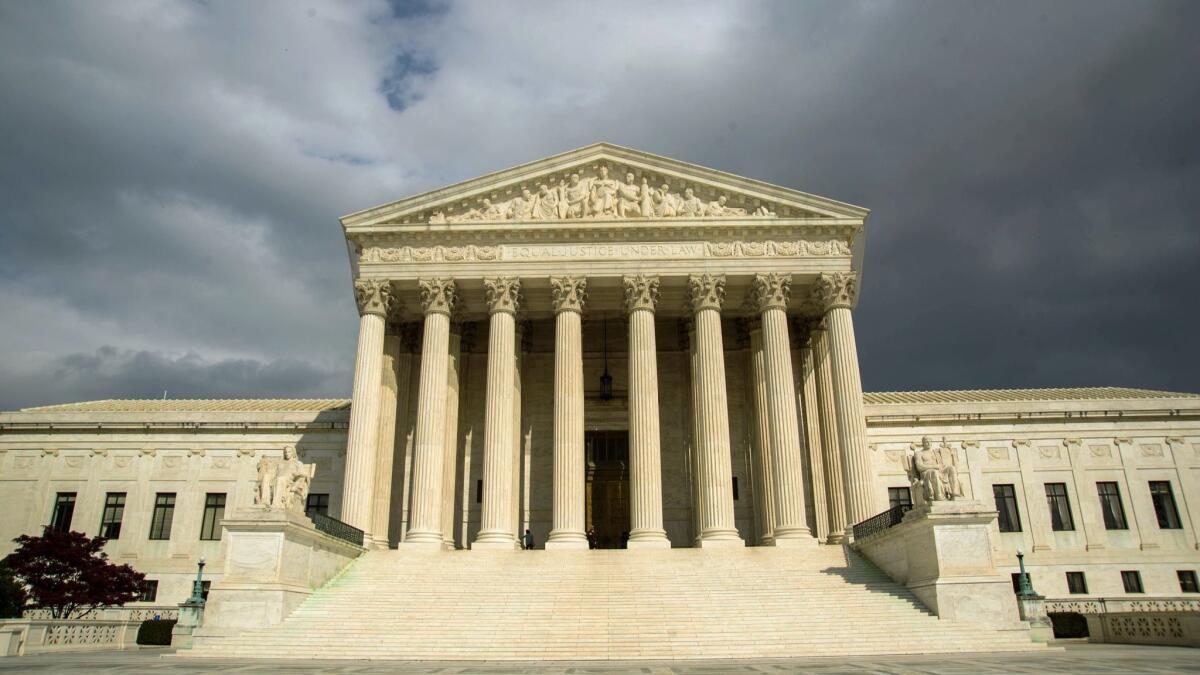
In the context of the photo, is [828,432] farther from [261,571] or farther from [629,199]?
[261,571]

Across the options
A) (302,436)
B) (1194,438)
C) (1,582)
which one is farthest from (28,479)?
(1194,438)

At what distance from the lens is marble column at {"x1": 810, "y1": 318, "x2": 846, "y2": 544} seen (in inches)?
1308

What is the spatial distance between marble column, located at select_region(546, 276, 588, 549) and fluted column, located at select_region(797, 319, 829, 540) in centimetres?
1090

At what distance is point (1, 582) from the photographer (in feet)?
82.8

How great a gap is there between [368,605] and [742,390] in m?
21.3

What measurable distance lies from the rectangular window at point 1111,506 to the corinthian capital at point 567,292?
84.2ft

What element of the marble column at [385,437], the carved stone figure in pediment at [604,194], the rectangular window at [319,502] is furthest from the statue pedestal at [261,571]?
the carved stone figure in pediment at [604,194]

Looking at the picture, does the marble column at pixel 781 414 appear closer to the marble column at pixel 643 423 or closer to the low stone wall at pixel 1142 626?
the marble column at pixel 643 423

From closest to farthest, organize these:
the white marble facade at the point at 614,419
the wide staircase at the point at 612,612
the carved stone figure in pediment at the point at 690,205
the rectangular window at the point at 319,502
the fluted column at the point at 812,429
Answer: the wide staircase at the point at 612,612 < the white marble facade at the point at 614,419 < the carved stone figure in pediment at the point at 690,205 < the fluted column at the point at 812,429 < the rectangular window at the point at 319,502

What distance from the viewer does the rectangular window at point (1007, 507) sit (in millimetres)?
36438

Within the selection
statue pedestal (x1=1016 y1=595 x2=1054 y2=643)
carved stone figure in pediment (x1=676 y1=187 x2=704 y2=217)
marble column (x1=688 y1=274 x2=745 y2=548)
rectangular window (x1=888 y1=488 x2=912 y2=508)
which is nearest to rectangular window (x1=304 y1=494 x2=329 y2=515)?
marble column (x1=688 y1=274 x2=745 y2=548)

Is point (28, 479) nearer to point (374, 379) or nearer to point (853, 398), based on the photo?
point (374, 379)

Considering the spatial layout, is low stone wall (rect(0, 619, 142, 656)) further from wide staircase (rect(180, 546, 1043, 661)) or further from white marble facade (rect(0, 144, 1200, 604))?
white marble facade (rect(0, 144, 1200, 604))

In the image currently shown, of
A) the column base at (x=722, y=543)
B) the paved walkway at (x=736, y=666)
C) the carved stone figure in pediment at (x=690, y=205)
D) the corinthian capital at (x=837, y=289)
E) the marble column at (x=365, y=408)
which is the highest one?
the carved stone figure in pediment at (x=690, y=205)
